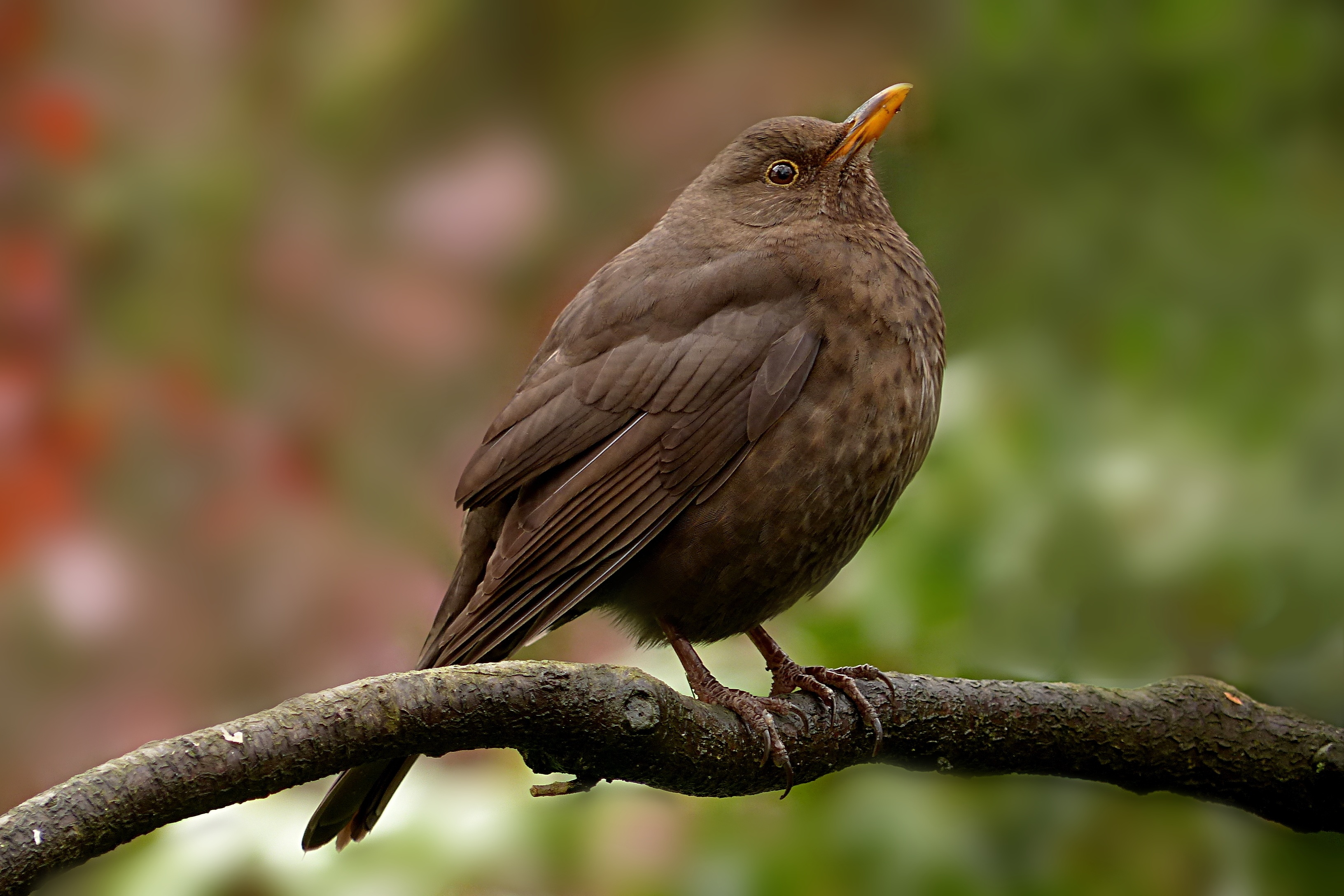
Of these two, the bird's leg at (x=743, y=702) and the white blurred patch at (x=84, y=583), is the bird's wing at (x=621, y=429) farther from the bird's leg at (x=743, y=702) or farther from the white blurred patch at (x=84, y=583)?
the white blurred patch at (x=84, y=583)

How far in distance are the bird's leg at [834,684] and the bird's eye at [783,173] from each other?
123 centimetres

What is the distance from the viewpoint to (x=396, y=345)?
11.3ft

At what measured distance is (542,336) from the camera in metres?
3.76

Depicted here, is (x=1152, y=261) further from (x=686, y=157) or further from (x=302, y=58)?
(x=302, y=58)

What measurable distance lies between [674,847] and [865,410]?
3.37 ft

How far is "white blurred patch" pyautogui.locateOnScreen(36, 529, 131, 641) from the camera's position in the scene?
3.12 metres

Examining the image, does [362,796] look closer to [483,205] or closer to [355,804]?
[355,804]

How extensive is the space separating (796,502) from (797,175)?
1018 mm

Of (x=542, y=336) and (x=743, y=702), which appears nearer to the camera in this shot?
(x=743, y=702)

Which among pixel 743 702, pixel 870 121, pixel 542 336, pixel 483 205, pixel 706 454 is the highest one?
pixel 870 121

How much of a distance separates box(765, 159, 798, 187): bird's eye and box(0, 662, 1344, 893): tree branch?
4.42ft

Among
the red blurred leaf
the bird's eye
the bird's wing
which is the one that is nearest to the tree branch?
the bird's wing

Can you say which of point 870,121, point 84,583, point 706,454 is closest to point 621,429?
point 706,454

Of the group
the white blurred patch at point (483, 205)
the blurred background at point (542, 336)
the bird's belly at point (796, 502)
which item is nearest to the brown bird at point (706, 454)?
the bird's belly at point (796, 502)
